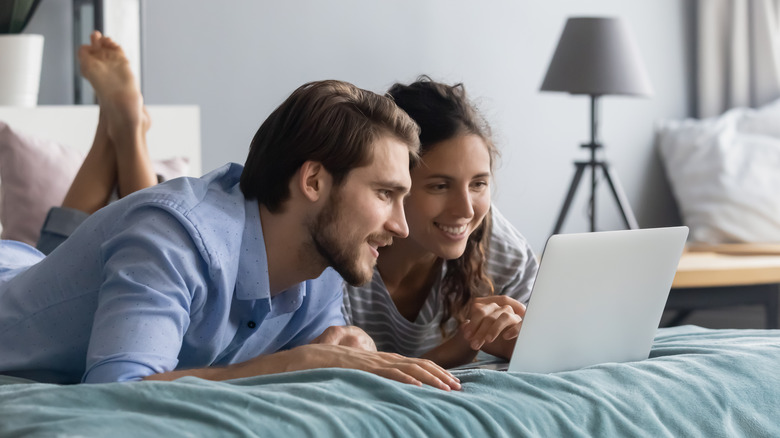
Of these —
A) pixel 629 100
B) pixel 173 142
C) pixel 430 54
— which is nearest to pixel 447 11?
pixel 430 54

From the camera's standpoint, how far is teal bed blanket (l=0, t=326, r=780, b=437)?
36.6 inches

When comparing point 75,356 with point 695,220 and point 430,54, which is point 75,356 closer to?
point 430,54

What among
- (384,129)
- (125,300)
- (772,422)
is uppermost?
(384,129)

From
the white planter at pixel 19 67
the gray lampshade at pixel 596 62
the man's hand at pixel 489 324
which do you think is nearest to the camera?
the man's hand at pixel 489 324

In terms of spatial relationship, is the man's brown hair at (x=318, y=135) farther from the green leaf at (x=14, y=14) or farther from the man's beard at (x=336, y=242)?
the green leaf at (x=14, y=14)

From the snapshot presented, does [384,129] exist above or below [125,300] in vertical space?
above

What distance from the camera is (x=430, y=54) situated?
3422 mm

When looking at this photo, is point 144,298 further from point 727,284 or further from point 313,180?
point 727,284

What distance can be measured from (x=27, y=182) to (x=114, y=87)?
11.6 inches

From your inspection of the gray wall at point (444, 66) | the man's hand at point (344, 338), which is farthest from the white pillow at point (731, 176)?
the man's hand at point (344, 338)

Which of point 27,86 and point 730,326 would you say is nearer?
point 27,86

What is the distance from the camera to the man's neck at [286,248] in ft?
4.39

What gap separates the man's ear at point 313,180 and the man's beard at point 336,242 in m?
0.02

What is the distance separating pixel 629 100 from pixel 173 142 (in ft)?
6.58
